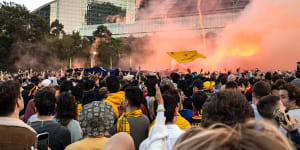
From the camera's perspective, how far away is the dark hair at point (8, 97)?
8.66 feet

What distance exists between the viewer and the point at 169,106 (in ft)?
10.8

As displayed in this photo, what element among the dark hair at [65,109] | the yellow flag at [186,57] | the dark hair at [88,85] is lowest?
the dark hair at [65,109]

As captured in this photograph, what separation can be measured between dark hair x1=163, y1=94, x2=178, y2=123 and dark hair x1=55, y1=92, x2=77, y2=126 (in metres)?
1.59

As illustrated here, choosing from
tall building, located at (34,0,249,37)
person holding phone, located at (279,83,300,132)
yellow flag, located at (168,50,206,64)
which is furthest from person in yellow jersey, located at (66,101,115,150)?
tall building, located at (34,0,249,37)

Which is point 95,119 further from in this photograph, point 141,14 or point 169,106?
point 141,14

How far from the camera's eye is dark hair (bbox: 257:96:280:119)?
11.2 ft

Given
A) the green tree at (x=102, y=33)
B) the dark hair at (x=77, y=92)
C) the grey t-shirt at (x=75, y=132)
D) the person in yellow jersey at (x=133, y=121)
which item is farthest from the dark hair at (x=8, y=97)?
the green tree at (x=102, y=33)

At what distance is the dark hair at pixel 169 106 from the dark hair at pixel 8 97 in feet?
5.69

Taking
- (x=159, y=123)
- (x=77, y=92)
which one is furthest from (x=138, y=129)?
(x=77, y=92)

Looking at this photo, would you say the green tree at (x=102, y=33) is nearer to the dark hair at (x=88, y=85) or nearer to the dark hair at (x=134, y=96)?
the dark hair at (x=88, y=85)

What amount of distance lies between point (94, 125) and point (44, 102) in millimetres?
1138

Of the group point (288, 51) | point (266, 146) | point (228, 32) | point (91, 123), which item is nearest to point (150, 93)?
point (91, 123)

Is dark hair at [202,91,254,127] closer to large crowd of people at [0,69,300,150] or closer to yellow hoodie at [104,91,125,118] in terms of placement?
large crowd of people at [0,69,300,150]

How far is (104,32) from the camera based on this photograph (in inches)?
2073
